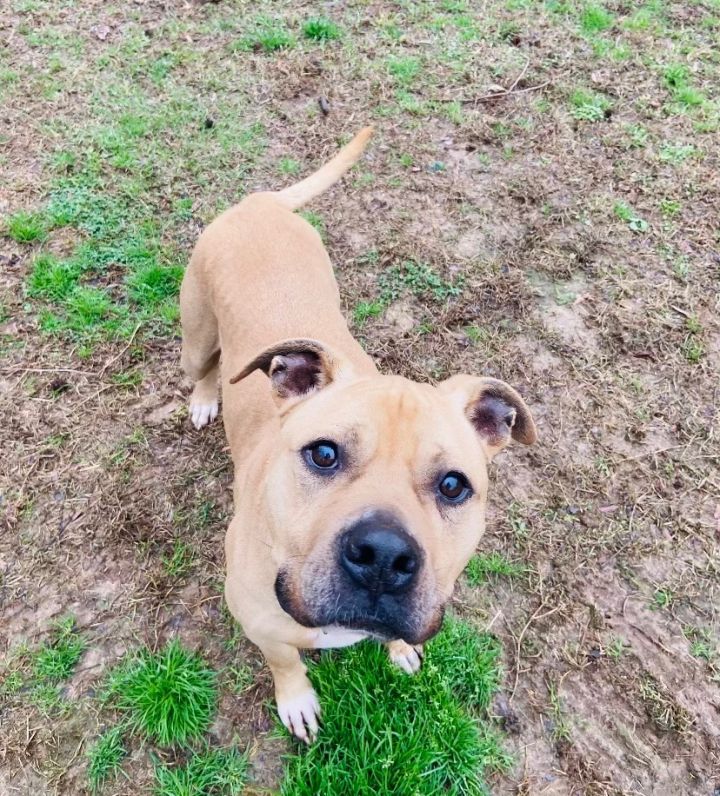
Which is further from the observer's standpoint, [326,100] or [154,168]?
[326,100]

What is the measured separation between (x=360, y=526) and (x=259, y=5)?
7.18 metres

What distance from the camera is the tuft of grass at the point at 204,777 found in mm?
3256

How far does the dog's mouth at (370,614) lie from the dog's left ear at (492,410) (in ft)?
3.31

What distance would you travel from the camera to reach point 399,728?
11.0 feet

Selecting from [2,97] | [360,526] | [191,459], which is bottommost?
[191,459]

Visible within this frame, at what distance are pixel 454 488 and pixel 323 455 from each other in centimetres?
56

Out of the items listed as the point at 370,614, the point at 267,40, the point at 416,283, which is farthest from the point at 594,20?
the point at 370,614

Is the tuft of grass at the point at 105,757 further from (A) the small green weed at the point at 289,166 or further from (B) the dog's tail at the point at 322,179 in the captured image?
(A) the small green weed at the point at 289,166

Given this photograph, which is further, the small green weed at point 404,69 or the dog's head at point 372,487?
the small green weed at point 404,69

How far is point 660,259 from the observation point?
5.57 metres

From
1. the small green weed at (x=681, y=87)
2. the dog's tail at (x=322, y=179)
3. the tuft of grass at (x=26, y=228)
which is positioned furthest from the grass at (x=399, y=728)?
the small green weed at (x=681, y=87)

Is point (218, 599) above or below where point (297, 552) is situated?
below

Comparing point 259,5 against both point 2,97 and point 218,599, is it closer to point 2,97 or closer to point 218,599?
point 2,97

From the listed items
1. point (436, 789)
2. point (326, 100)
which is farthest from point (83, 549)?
point (326, 100)
